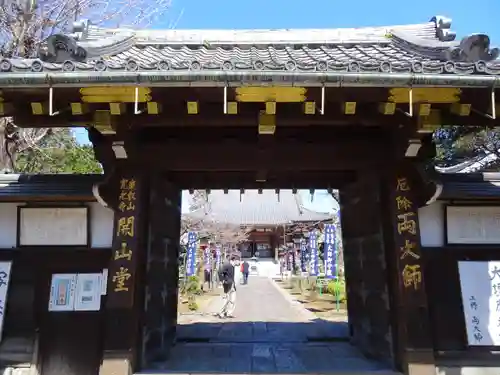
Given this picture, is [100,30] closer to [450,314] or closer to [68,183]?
[68,183]

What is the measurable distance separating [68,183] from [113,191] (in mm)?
847

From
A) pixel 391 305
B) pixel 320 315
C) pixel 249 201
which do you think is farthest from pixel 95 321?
pixel 249 201

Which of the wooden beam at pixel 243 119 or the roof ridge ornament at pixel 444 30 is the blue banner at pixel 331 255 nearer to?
the roof ridge ornament at pixel 444 30

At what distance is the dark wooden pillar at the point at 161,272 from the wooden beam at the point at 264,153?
0.44m

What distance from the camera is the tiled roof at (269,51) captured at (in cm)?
371

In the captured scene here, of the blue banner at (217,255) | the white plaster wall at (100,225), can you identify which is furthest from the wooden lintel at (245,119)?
the blue banner at (217,255)

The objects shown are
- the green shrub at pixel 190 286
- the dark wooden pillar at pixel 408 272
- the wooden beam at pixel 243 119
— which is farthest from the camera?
the green shrub at pixel 190 286

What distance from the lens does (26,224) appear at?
17.8 feet

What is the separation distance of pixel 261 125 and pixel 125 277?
7.18 ft

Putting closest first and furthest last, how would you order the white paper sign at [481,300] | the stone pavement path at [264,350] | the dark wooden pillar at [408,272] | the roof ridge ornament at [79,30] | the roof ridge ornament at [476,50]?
the roof ridge ornament at [476,50] → the dark wooden pillar at [408,272] → the white paper sign at [481,300] → the stone pavement path at [264,350] → the roof ridge ornament at [79,30]

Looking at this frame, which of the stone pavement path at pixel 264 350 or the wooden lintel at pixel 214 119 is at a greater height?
the wooden lintel at pixel 214 119

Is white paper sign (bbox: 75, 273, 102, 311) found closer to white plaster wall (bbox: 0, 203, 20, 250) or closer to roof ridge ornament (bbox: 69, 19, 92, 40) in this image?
white plaster wall (bbox: 0, 203, 20, 250)

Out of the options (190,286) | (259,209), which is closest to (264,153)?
(190,286)

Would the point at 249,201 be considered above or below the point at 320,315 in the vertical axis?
above
